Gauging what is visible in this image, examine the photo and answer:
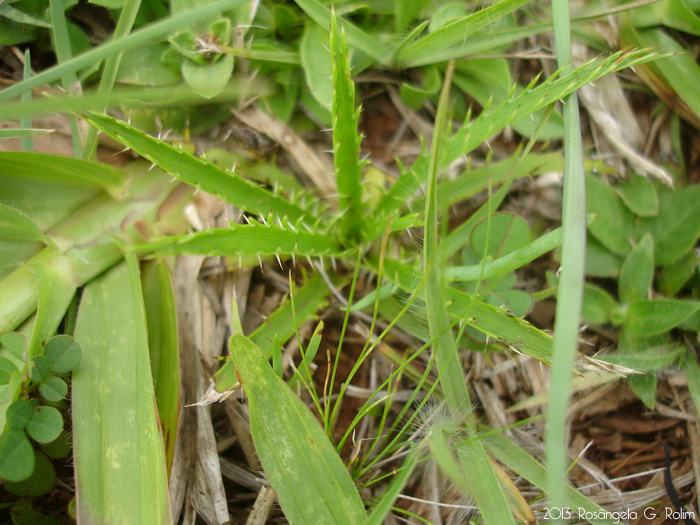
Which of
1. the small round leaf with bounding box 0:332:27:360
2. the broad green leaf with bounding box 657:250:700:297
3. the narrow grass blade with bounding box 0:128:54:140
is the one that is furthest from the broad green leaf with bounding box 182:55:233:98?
the broad green leaf with bounding box 657:250:700:297

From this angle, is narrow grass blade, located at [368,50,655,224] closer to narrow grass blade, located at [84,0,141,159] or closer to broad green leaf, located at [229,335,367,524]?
broad green leaf, located at [229,335,367,524]

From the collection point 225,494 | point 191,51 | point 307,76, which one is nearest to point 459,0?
point 307,76

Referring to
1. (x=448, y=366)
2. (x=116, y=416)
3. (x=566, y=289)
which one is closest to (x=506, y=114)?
(x=566, y=289)

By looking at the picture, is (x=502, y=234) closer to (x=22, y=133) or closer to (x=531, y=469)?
(x=531, y=469)

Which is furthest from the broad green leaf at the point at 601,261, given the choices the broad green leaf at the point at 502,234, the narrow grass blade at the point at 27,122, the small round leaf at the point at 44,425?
the narrow grass blade at the point at 27,122

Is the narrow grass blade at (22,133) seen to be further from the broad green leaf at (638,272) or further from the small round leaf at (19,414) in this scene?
the broad green leaf at (638,272)

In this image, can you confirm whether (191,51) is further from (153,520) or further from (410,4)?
(153,520)
